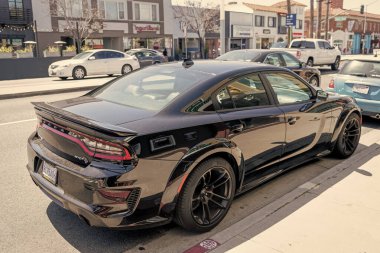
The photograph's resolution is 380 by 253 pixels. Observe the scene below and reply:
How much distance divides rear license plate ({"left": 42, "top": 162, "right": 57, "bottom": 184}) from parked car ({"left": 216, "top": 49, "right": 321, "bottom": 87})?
7578mm

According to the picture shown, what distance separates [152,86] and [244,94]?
99cm

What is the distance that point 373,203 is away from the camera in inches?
159

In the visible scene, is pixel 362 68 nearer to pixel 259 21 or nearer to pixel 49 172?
pixel 49 172

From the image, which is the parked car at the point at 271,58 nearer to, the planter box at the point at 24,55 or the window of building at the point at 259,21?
the planter box at the point at 24,55

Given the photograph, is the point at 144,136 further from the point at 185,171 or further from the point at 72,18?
the point at 72,18

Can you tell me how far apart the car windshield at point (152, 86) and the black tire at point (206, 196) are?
2.36 feet

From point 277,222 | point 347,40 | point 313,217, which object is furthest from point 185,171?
point 347,40

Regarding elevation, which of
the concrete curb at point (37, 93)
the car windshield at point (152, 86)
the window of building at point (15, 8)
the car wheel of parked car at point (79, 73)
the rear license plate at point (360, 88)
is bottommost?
the concrete curb at point (37, 93)

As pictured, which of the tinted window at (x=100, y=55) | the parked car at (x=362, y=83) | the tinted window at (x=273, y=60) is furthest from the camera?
the tinted window at (x=100, y=55)

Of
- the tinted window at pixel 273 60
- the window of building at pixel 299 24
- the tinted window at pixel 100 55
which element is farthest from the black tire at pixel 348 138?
the window of building at pixel 299 24

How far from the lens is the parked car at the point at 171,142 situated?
294 centimetres

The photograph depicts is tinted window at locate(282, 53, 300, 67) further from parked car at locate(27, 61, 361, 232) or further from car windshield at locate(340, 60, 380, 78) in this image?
parked car at locate(27, 61, 361, 232)

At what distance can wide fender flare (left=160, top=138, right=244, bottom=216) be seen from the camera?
3135mm

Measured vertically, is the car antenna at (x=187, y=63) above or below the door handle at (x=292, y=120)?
above
